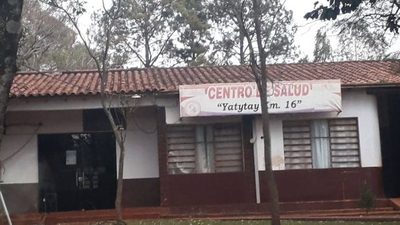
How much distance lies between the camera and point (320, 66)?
18.2 m

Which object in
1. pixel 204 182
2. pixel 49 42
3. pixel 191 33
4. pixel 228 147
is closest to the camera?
pixel 204 182

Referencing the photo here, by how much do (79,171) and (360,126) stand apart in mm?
7322

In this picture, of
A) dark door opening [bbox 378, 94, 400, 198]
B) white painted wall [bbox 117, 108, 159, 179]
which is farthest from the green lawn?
dark door opening [bbox 378, 94, 400, 198]

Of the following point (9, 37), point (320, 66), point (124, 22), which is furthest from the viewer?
point (124, 22)

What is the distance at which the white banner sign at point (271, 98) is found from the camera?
47.8ft

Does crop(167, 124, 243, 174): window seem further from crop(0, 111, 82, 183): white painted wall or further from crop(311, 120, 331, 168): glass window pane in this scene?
crop(0, 111, 82, 183): white painted wall

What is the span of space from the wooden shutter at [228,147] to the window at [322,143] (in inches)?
45.4

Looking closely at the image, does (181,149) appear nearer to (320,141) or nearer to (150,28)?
(320,141)

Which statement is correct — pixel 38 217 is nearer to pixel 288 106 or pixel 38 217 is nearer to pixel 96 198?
pixel 96 198

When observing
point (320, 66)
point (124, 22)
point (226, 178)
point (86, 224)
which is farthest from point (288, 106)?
point (124, 22)

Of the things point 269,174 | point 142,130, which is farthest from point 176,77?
point 269,174

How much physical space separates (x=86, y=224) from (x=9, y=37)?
7217 mm

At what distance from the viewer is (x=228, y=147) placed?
604 inches

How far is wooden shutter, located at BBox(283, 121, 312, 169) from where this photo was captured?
15.2 m
